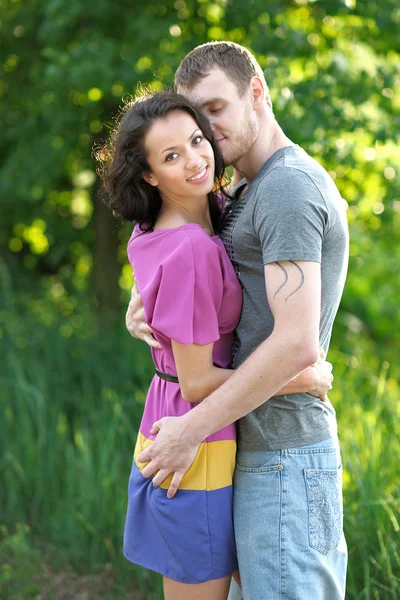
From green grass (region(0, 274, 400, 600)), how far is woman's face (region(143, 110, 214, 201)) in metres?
1.30

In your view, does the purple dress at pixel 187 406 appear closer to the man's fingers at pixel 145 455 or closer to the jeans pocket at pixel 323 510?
the man's fingers at pixel 145 455

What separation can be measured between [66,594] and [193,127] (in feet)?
6.53

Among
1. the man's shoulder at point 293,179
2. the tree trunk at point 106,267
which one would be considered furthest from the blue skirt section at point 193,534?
the tree trunk at point 106,267

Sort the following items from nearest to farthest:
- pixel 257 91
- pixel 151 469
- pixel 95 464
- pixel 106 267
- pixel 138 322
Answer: pixel 151 469 < pixel 257 91 < pixel 138 322 < pixel 95 464 < pixel 106 267

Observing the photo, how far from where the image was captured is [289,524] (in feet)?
5.65

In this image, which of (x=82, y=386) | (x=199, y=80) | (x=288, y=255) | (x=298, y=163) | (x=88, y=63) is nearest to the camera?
(x=288, y=255)

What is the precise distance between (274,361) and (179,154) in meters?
0.58

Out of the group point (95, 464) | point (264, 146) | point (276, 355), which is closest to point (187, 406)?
point (276, 355)

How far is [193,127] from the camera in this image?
182 cm

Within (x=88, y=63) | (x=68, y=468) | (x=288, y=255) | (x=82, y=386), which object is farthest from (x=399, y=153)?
(x=288, y=255)

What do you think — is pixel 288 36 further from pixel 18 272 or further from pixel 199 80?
pixel 18 272

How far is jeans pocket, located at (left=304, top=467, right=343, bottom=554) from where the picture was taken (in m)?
1.74

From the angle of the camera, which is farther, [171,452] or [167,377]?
[167,377]

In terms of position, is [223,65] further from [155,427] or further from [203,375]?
[155,427]
